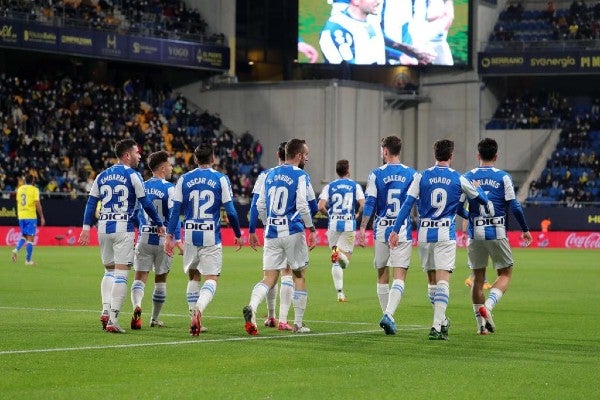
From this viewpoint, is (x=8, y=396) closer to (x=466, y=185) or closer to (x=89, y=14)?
(x=466, y=185)

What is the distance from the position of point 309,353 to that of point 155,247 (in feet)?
12.7

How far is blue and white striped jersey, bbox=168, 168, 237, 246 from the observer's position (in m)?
14.9

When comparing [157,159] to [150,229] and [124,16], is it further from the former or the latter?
[124,16]

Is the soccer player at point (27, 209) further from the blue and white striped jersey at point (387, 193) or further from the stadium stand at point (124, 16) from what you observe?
the blue and white striped jersey at point (387, 193)

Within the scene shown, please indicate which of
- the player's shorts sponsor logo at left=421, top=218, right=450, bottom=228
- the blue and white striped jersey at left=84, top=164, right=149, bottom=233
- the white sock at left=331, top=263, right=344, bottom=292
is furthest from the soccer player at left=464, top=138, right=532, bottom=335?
the white sock at left=331, top=263, right=344, bottom=292

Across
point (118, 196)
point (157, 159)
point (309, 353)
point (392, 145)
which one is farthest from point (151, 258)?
point (309, 353)

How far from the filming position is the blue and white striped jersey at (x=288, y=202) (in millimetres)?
15078

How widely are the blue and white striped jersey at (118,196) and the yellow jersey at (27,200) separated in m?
17.4

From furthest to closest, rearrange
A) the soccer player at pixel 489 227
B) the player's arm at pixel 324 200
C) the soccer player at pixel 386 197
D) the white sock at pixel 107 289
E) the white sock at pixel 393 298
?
the player's arm at pixel 324 200 < the soccer player at pixel 386 197 < the soccer player at pixel 489 227 < the white sock at pixel 107 289 < the white sock at pixel 393 298

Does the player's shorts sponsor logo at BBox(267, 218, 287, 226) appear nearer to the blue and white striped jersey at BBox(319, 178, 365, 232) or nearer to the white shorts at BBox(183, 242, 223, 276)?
the white shorts at BBox(183, 242, 223, 276)

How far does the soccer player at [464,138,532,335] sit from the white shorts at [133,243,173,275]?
4.10 meters

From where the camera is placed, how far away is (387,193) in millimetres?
15930

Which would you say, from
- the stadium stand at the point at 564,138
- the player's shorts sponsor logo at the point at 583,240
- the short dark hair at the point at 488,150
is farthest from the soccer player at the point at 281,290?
the stadium stand at the point at 564,138

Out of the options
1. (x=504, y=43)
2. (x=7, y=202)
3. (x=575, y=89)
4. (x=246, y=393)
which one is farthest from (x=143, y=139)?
(x=246, y=393)
